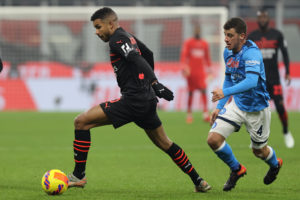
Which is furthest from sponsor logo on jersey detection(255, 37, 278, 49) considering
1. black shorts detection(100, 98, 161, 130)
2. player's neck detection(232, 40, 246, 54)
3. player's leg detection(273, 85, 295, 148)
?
black shorts detection(100, 98, 161, 130)

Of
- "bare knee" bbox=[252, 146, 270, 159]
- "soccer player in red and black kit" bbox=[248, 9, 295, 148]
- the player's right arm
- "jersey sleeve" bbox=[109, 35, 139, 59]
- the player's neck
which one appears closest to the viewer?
the player's right arm

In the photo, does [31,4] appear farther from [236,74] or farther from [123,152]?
[236,74]

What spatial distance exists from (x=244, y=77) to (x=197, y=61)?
10625mm

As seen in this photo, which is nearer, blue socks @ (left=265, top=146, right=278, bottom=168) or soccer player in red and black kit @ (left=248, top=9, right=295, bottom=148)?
blue socks @ (left=265, top=146, right=278, bottom=168)

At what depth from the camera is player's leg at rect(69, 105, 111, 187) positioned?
630 centimetres

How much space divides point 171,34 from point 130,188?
1434cm

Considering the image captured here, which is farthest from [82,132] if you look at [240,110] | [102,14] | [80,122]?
[240,110]

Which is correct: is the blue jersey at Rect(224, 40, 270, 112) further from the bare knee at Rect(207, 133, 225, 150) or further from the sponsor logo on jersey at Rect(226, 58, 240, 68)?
the bare knee at Rect(207, 133, 225, 150)

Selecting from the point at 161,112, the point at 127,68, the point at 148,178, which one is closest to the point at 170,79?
the point at 161,112

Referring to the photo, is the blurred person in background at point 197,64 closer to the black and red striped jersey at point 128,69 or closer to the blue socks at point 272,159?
the blue socks at point 272,159

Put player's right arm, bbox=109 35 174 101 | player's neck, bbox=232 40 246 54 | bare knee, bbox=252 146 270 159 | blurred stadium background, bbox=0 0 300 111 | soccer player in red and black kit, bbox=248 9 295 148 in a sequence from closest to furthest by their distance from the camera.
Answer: player's right arm, bbox=109 35 174 101
player's neck, bbox=232 40 246 54
bare knee, bbox=252 146 270 159
soccer player in red and black kit, bbox=248 9 295 148
blurred stadium background, bbox=0 0 300 111

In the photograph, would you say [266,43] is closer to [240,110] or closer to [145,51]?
[240,110]

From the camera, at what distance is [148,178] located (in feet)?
25.1

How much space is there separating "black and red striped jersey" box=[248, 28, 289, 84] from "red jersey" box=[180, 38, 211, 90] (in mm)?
5722
